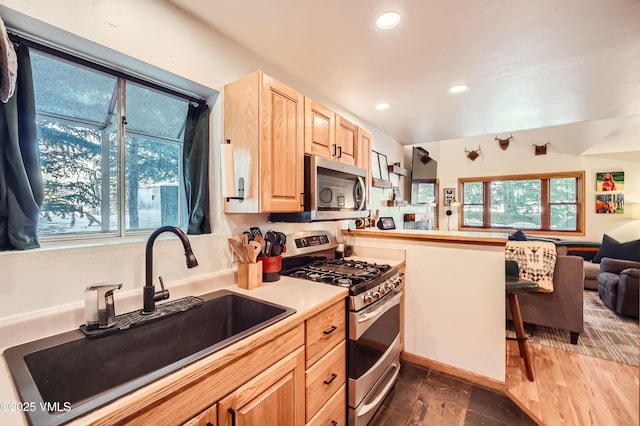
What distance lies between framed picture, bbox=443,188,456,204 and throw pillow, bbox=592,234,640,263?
8.72 ft

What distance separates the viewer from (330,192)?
1.98 meters

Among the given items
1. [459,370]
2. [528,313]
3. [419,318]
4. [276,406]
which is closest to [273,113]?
[276,406]

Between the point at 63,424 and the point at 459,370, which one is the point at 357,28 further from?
the point at 459,370

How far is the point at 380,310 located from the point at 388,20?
1754 millimetres

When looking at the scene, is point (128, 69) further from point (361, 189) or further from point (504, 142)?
point (504, 142)

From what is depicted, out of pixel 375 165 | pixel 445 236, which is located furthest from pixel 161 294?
pixel 375 165

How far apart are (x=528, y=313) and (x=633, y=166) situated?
438cm

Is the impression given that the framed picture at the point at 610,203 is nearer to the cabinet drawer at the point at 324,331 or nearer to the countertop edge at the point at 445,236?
the countertop edge at the point at 445,236

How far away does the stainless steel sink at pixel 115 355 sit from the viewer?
2.49 ft

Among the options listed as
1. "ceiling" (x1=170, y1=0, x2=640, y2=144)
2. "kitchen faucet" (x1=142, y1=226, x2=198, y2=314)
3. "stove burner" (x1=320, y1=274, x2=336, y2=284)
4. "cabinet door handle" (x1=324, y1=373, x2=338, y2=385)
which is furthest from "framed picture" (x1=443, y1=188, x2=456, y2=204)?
"kitchen faucet" (x1=142, y1=226, x2=198, y2=314)

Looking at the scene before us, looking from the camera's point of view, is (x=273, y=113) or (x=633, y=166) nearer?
(x=273, y=113)

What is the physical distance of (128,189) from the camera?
1.50 meters

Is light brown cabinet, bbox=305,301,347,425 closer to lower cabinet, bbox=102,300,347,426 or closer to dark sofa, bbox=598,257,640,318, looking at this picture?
lower cabinet, bbox=102,300,347,426

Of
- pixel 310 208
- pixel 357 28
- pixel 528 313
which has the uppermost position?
pixel 357 28
